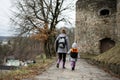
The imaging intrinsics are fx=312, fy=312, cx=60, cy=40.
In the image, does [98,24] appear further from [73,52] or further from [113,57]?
[73,52]

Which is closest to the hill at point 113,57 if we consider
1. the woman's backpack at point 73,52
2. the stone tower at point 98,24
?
the woman's backpack at point 73,52

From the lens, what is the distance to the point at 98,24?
94.8 ft

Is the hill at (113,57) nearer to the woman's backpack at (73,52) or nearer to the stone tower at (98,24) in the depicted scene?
the woman's backpack at (73,52)

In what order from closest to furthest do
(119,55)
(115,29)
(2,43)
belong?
(119,55) → (115,29) → (2,43)

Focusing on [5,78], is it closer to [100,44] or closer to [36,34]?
[36,34]

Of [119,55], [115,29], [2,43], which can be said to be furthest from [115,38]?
[2,43]

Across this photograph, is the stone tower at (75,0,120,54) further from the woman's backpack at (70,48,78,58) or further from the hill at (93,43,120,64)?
the woman's backpack at (70,48,78,58)

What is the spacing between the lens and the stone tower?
2866 cm

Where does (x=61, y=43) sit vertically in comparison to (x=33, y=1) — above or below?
below

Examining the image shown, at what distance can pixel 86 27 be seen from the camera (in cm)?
2952

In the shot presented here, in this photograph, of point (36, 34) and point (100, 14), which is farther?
point (100, 14)

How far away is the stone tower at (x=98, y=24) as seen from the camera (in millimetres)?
28656

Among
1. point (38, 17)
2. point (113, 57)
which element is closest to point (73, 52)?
point (113, 57)

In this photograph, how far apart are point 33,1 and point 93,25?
235 inches
